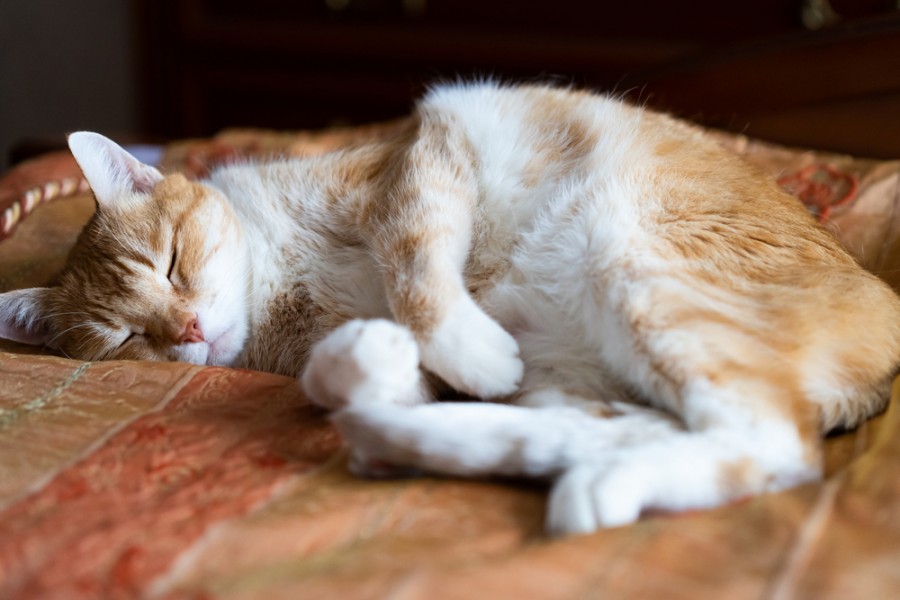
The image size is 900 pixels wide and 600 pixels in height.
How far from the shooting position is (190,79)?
455 centimetres

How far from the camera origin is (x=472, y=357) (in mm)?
1396

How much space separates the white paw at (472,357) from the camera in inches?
55.1

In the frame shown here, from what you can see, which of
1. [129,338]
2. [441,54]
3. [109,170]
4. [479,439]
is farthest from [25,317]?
[441,54]

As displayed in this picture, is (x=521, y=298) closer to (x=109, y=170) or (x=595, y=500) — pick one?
(x=595, y=500)

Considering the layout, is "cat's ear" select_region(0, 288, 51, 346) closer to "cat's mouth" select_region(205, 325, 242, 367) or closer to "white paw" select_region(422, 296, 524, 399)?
"cat's mouth" select_region(205, 325, 242, 367)

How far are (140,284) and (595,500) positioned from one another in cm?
110

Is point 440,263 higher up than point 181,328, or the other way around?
point 440,263

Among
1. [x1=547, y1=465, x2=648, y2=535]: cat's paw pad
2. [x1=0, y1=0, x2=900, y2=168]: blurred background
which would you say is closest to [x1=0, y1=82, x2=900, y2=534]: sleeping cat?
[x1=547, y1=465, x2=648, y2=535]: cat's paw pad

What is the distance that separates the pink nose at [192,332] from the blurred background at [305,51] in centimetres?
183

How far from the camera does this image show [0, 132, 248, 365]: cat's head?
170 cm

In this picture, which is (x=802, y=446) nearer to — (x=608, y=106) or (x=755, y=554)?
(x=755, y=554)

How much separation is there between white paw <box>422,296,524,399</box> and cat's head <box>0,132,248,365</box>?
54 centimetres

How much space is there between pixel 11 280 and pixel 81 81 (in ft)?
9.93

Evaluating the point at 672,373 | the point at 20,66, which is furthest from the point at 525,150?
the point at 20,66
